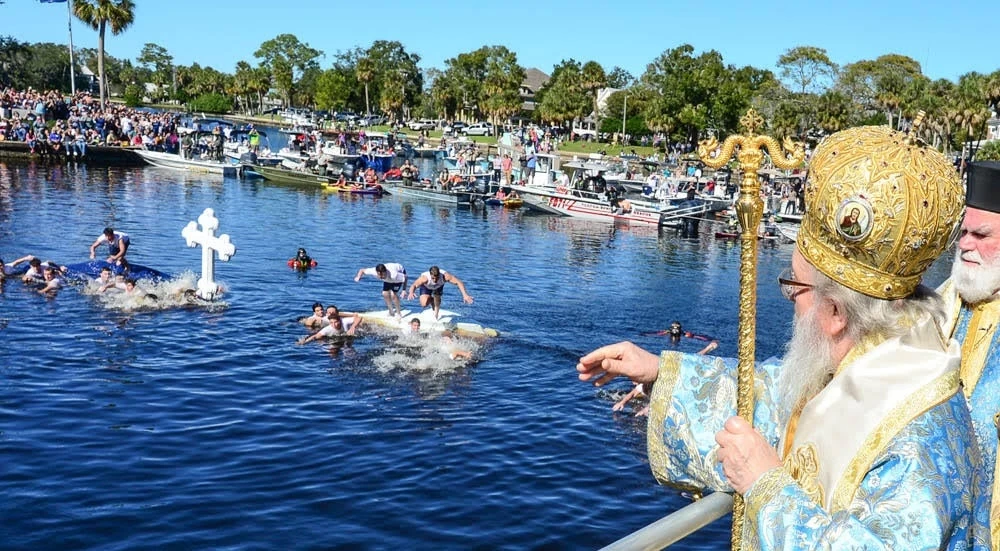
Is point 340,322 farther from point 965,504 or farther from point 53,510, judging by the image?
point 965,504

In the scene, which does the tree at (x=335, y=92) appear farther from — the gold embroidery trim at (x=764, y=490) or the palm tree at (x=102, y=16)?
the gold embroidery trim at (x=764, y=490)

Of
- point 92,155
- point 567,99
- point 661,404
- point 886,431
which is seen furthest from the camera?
point 567,99

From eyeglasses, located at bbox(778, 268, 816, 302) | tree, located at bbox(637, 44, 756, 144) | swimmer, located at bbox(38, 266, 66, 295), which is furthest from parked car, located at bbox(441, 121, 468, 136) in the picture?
eyeglasses, located at bbox(778, 268, 816, 302)

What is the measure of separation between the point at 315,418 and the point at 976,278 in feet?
41.3

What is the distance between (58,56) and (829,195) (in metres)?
160

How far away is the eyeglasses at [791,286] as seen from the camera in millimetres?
2283

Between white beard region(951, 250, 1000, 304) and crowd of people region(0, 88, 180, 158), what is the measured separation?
57.4 meters

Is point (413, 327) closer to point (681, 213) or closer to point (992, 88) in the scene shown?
point (681, 213)

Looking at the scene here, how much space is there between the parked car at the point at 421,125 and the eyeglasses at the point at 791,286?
4072 inches

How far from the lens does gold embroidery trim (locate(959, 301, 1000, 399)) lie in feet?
9.52

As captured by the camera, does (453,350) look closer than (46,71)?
Yes

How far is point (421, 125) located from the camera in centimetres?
10856

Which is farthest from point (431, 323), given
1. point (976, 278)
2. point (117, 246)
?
point (976, 278)

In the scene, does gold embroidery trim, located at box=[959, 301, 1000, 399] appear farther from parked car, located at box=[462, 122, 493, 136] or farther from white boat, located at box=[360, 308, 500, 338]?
parked car, located at box=[462, 122, 493, 136]
